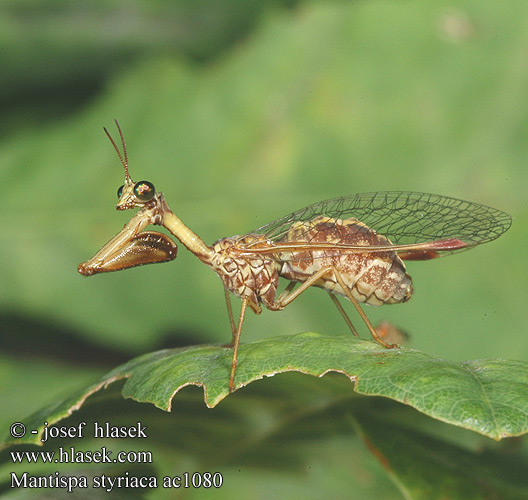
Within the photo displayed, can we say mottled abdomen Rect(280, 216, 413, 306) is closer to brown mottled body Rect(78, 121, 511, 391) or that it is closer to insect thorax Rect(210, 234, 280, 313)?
brown mottled body Rect(78, 121, 511, 391)

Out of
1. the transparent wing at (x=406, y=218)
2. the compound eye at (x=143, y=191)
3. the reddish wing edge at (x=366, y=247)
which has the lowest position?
the reddish wing edge at (x=366, y=247)

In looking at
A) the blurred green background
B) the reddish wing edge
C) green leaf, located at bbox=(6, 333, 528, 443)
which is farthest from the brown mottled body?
the blurred green background

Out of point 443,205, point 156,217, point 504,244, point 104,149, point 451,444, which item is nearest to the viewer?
point 451,444

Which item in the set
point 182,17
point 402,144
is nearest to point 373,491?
point 402,144

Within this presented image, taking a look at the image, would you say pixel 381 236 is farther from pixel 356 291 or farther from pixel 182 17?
pixel 182 17

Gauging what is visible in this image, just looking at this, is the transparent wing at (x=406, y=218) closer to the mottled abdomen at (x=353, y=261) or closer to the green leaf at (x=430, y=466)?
the mottled abdomen at (x=353, y=261)

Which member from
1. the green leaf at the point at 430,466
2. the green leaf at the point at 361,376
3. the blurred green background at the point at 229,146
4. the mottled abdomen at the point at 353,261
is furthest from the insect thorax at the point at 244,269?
the blurred green background at the point at 229,146
